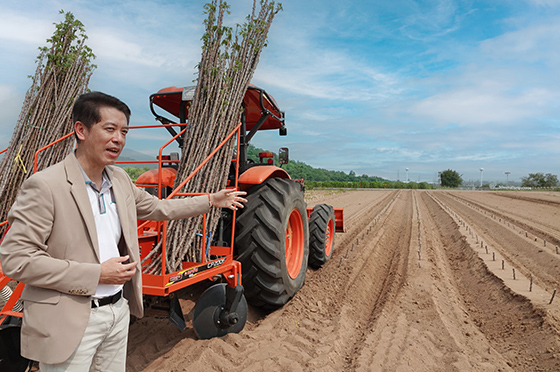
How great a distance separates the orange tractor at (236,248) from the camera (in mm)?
2641

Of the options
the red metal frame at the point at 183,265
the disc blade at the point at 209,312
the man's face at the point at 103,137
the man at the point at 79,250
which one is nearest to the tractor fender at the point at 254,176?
the red metal frame at the point at 183,265

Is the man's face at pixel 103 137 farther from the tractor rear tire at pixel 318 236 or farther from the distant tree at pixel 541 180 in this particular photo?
the distant tree at pixel 541 180

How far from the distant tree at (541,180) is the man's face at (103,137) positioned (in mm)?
103157

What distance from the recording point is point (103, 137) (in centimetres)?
148

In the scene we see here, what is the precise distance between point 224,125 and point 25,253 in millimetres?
2290

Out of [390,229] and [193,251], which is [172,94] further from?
[390,229]

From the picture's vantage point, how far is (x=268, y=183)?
11.6 ft

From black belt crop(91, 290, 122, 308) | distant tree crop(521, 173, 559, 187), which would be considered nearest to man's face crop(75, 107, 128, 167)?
black belt crop(91, 290, 122, 308)

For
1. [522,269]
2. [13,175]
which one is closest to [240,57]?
[13,175]

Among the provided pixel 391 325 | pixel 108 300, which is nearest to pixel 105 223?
pixel 108 300

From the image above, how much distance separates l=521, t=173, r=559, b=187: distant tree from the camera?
271 ft

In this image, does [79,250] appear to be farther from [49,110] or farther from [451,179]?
[451,179]

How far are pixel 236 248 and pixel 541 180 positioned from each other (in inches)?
4061

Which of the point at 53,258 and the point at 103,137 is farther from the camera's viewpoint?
the point at 103,137
